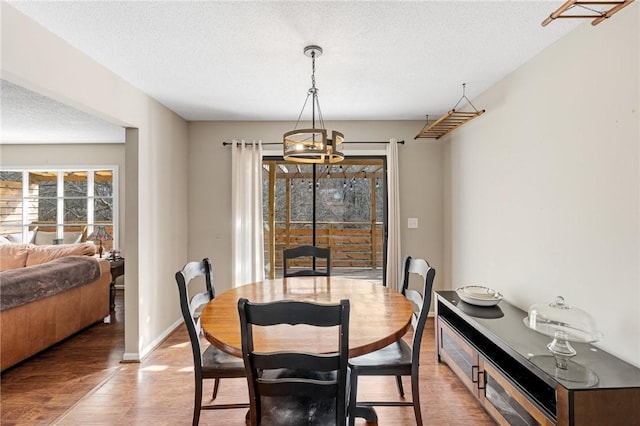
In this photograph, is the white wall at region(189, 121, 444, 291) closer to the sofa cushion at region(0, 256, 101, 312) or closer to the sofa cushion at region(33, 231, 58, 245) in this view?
the sofa cushion at region(0, 256, 101, 312)

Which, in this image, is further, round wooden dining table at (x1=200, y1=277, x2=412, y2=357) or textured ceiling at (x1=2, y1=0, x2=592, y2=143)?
textured ceiling at (x1=2, y1=0, x2=592, y2=143)

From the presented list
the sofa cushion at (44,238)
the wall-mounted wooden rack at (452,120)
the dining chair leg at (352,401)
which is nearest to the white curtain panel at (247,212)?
the wall-mounted wooden rack at (452,120)

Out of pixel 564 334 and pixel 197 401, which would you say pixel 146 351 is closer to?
pixel 197 401

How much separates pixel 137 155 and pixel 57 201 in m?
3.79

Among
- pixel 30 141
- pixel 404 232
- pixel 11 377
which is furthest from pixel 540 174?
pixel 30 141

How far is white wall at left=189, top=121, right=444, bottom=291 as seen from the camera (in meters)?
4.06

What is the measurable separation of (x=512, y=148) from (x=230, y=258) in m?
3.25

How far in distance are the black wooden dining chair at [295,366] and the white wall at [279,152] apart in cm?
288

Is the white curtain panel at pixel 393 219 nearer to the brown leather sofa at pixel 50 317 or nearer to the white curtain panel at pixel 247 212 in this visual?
the white curtain panel at pixel 247 212

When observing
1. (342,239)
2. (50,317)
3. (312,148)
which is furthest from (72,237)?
(312,148)

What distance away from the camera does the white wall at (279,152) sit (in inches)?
160

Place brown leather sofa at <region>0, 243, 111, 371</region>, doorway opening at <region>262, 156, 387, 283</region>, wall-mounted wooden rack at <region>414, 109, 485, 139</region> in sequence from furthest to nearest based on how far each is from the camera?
doorway opening at <region>262, 156, 387, 283</region>, wall-mounted wooden rack at <region>414, 109, 485, 139</region>, brown leather sofa at <region>0, 243, 111, 371</region>

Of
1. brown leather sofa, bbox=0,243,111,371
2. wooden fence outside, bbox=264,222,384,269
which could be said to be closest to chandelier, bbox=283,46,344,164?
wooden fence outside, bbox=264,222,384,269

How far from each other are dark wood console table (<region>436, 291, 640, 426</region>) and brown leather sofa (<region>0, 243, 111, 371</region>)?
3605mm
